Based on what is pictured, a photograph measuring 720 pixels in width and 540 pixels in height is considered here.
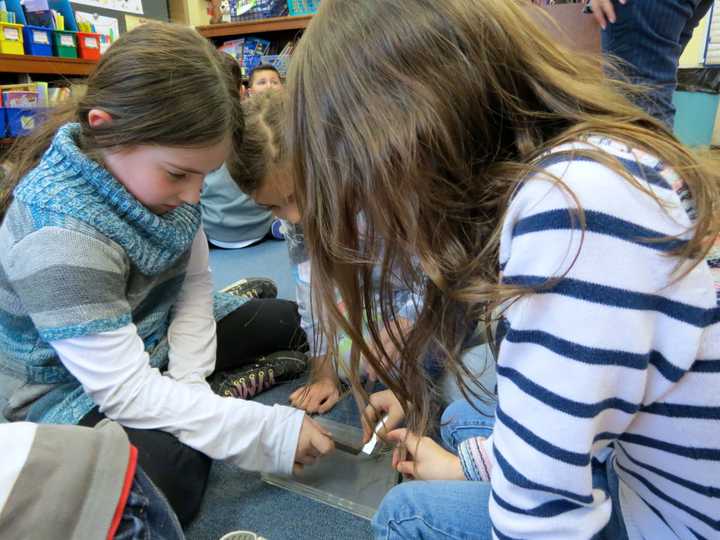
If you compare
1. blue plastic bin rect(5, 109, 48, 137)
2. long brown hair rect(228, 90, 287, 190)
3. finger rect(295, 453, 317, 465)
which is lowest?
finger rect(295, 453, 317, 465)

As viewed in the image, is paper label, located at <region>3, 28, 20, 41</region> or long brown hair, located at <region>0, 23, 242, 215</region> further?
paper label, located at <region>3, 28, 20, 41</region>

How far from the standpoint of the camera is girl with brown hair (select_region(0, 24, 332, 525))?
2.15 ft

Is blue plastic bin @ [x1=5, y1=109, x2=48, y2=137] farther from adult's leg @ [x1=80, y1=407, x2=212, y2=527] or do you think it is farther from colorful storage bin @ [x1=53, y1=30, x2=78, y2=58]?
adult's leg @ [x1=80, y1=407, x2=212, y2=527]

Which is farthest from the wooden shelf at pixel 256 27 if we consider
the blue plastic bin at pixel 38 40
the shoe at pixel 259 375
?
the shoe at pixel 259 375

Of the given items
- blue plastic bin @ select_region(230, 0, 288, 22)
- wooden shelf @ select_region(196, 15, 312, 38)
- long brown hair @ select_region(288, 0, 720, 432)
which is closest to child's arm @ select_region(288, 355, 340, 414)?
long brown hair @ select_region(288, 0, 720, 432)

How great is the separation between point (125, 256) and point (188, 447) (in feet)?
0.92

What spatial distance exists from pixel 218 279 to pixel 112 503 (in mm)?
1200

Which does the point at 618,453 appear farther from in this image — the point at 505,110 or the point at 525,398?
the point at 505,110

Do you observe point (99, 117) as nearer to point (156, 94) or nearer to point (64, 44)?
point (156, 94)

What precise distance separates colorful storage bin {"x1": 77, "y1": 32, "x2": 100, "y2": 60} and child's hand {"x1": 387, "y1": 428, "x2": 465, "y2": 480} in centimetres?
190

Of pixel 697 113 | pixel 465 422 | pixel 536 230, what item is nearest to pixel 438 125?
pixel 536 230

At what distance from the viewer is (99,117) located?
0.70 m

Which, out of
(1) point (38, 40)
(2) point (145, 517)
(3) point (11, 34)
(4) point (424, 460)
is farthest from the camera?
(1) point (38, 40)

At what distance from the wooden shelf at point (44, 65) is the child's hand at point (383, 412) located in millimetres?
1374
